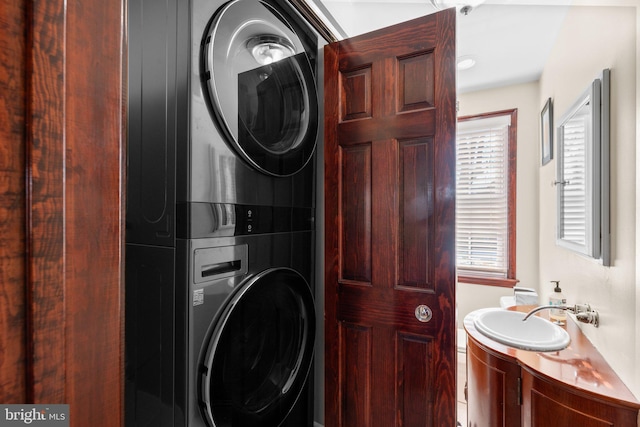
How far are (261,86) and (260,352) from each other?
3.09 ft

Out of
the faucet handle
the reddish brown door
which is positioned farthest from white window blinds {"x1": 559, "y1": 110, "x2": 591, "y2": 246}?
the reddish brown door

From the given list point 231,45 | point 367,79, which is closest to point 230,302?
point 231,45

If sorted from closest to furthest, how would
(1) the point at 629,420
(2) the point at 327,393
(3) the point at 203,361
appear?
(3) the point at 203,361 → (1) the point at 629,420 → (2) the point at 327,393

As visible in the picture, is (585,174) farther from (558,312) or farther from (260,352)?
(260,352)

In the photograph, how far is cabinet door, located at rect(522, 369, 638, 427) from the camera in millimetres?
1132

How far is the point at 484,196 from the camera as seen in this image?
317cm

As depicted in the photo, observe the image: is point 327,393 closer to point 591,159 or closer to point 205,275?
point 205,275

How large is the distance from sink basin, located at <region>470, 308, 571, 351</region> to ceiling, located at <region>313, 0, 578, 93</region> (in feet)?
5.86

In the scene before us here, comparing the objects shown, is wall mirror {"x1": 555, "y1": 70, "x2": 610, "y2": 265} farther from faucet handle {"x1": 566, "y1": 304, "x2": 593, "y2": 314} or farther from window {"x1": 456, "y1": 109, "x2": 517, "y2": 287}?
window {"x1": 456, "y1": 109, "x2": 517, "y2": 287}

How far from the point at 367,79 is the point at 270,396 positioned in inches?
53.6

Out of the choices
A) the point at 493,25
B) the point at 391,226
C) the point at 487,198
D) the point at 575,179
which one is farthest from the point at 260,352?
the point at 487,198

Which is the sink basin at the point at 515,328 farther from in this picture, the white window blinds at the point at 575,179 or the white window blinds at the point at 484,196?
the white window blinds at the point at 484,196

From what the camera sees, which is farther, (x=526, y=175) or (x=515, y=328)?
(x=526, y=175)

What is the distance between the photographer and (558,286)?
7.01 feet
